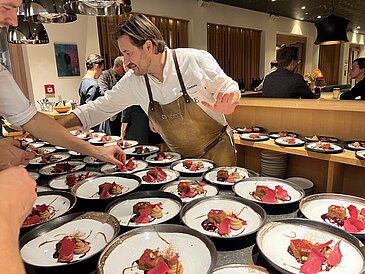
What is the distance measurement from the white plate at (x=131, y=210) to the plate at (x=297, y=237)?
334 millimetres

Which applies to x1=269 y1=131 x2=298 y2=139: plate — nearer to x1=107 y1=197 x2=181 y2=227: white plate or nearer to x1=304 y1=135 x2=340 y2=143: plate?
x1=304 y1=135 x2=340 y2=143: plate

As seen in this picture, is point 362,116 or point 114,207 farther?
point 362,116

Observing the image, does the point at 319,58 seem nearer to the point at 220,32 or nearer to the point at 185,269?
the point at 220,32

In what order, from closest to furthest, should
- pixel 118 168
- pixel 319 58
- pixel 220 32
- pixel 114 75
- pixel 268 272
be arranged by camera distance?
pixel 268 272 → pixel 118 168 → pixel 114 75 → pixel 220 32 → pixel 319 58

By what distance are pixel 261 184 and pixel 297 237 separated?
46cm

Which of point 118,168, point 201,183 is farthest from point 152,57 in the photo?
point 201,183

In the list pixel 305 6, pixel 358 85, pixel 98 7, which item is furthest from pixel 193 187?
pixel 305 6

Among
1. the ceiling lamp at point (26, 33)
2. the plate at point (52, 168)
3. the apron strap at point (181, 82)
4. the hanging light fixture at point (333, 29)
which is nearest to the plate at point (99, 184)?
the plate at point (52, 168)

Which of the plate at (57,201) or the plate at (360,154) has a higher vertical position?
the plate at (57,201)

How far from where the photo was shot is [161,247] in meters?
0.88

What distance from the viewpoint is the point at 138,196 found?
125 centimetres

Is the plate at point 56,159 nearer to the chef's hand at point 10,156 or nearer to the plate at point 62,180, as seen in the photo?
the plate at point 62,180

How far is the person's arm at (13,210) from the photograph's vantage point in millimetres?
435

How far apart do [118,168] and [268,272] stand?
1.10 metres
